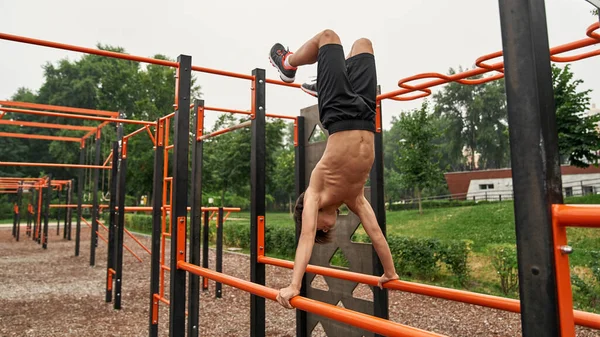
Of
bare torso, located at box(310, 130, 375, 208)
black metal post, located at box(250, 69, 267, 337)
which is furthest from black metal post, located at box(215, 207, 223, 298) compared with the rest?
bare torso, located at box(310, 130, 375, 208)

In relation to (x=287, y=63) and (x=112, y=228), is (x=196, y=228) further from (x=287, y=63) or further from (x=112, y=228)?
(x=112, y=228)

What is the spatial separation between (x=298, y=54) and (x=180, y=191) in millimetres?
1370

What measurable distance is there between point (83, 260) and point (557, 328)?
12017mm

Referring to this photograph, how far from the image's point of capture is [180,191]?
10.3ft

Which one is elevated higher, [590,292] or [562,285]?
[562,285]

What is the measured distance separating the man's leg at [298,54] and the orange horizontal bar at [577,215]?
5.30ft

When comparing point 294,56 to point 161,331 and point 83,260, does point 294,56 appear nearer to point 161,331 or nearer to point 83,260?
point 161,331

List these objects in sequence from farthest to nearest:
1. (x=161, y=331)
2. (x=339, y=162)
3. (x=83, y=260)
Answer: (x=83, y=260)
(x=161, y=331)
(x=339, y=162)

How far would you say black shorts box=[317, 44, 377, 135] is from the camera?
7.45 ft

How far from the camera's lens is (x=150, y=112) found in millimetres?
28188

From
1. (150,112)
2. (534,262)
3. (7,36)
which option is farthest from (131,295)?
(150,112)

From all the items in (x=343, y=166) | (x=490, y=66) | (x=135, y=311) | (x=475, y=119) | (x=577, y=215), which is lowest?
(x=135, y=311)

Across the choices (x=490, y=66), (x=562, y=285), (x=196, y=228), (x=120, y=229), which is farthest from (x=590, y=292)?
(x=120, y=229)

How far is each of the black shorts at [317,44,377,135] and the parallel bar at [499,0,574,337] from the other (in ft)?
3.80
